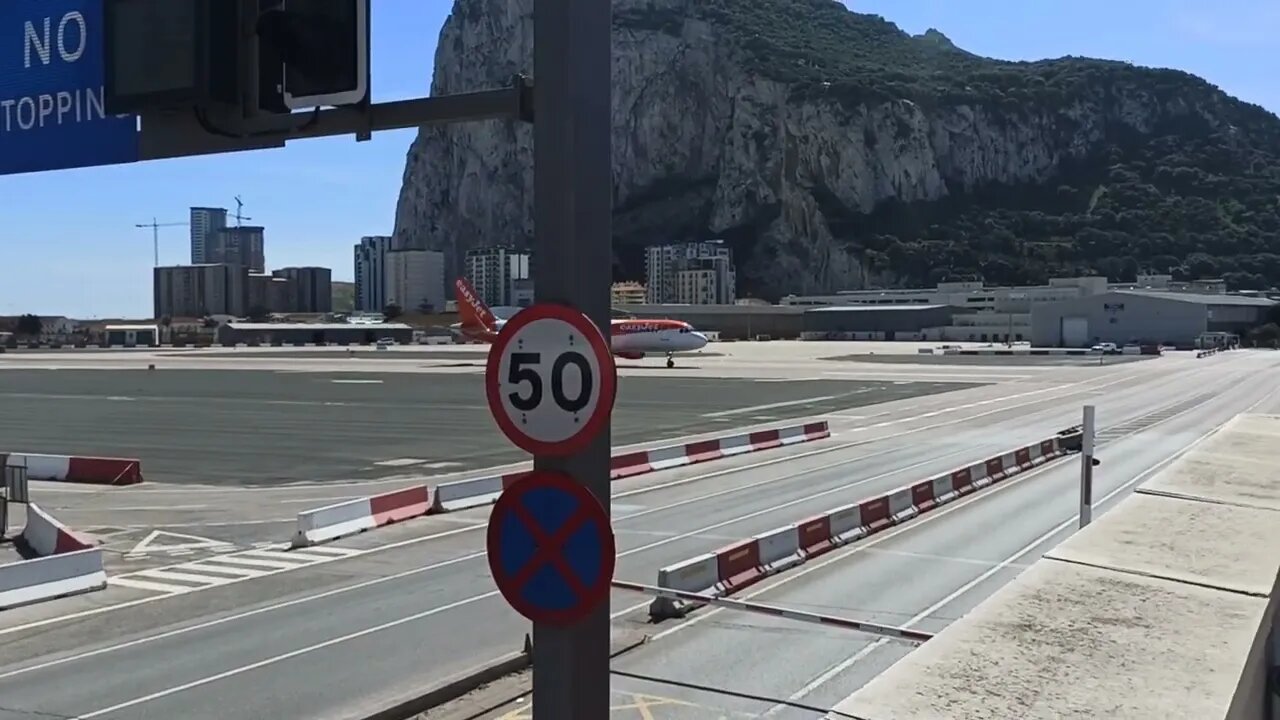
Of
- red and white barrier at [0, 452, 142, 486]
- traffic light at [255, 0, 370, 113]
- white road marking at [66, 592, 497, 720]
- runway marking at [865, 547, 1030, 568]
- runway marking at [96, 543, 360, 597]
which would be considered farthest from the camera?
red and white barrier at [0, 452, 142, 486]

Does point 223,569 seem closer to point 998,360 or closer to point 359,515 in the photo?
point 359,515

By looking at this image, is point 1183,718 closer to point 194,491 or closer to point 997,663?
point 997,663

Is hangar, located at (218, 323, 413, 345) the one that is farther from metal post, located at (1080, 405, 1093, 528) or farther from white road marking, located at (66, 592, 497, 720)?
white road marking, located at (66, 592, 497, 720)

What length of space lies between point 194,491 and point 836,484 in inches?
640

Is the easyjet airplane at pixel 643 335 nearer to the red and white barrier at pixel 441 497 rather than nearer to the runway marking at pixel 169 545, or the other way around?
the red and white barrier at pixel 441 497

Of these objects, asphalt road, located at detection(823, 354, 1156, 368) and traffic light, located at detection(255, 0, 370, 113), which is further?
asphalt road, located at detection(823, 354, 1156, 368)

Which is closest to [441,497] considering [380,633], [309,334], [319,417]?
[380,633]

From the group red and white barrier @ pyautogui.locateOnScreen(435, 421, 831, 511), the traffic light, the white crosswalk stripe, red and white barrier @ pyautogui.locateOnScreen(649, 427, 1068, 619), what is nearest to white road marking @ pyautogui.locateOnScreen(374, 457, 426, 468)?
red and white barrier @ pyautogui.locateOnScreen(435, 421, 831, 511)

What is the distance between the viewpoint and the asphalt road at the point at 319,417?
34.1m

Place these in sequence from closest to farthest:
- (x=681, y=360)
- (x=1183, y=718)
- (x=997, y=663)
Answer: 1. (x=1183, y=718)
2. (x=997, y=663)
3. (x=681, y=360)

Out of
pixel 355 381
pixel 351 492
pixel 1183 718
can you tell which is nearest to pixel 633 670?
pixel 1183 718

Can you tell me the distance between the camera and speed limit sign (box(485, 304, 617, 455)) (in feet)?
15.3

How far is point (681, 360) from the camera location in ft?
353

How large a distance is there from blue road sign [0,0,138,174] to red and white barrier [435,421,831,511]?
566 inches
